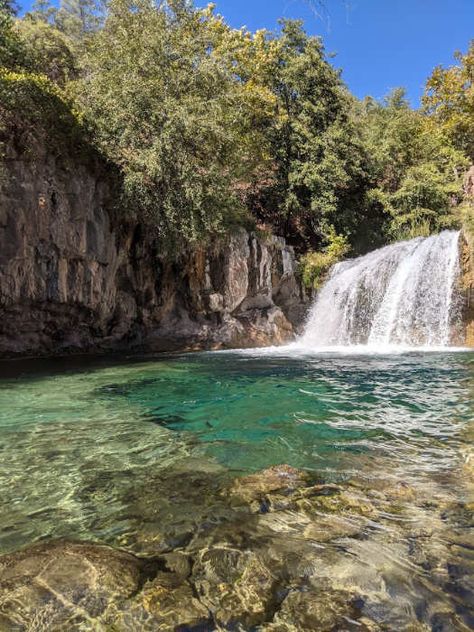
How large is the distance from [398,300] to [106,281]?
32.9 feet

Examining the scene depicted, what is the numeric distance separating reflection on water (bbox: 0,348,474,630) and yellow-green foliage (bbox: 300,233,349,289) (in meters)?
11.1

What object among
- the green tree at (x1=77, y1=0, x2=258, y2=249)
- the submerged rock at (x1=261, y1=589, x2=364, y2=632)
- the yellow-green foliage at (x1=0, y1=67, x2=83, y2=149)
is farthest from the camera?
the green tree at (x1=77, y1=0, x2=258, y2=249)

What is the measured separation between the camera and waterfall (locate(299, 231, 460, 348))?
14547 mm

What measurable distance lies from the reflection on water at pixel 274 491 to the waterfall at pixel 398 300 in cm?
725

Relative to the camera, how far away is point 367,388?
776cm

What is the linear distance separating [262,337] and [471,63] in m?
21.3

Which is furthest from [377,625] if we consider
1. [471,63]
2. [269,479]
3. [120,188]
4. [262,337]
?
[471,63]

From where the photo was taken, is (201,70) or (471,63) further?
(471,63)

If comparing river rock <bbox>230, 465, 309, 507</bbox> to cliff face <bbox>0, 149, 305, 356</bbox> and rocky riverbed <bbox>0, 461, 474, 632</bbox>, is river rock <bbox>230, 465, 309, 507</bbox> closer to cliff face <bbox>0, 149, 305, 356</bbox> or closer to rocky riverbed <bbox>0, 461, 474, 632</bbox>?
rocky riverbed <bbox>0, 461, 474, 632</bbox>

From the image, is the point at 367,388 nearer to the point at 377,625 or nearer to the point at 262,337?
the point at 377,625

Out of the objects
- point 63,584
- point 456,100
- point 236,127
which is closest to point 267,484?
point 63,584

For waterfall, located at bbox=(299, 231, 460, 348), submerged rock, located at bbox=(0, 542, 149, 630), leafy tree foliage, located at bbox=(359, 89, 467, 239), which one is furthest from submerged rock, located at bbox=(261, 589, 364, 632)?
leafy tree foliage, located at bbox=(359, 89, 467, 239)

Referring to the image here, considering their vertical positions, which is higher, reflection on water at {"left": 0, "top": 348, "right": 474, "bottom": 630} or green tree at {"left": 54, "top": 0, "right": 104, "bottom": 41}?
green tree at {"left": 54, "top": 0, "right": 104, "bottom": 41}

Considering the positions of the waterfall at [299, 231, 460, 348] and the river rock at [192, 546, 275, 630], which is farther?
the waterfall at [299, 231, 460, 348]
